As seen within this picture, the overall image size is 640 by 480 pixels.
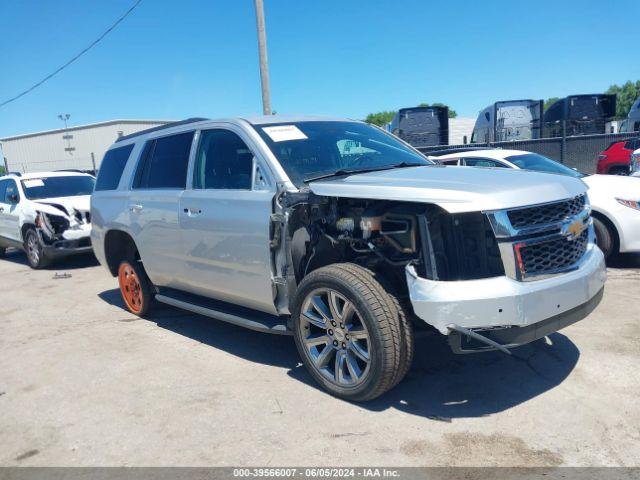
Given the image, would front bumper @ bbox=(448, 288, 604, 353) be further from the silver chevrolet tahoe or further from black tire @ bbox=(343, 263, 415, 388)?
black tire @ bbox=(343, 263, 415, 388)

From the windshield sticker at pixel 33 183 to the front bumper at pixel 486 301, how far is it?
930 centimetres

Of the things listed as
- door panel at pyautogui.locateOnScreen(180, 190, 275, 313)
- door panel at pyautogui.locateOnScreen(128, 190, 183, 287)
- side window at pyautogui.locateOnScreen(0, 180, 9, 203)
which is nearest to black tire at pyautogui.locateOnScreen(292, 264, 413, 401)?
door panel at pyautogui.locateOnScreen(180, 190, 275, 313)

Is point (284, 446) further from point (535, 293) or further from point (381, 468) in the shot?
point (535, 293)

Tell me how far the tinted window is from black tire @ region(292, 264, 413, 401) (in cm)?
316

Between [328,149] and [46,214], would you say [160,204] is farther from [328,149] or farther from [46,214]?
[46,214]

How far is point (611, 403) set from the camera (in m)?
3.24

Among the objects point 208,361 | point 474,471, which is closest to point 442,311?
point 474,471

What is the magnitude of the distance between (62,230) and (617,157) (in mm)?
13720

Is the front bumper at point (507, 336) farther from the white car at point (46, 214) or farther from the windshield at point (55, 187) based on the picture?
the windshield at point (55, 187)

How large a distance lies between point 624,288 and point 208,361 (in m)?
4.34

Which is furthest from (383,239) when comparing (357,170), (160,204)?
(160,204)

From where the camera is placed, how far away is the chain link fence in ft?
46.8

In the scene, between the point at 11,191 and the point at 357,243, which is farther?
the point at 11,191

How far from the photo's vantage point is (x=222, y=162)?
4.32 meters
